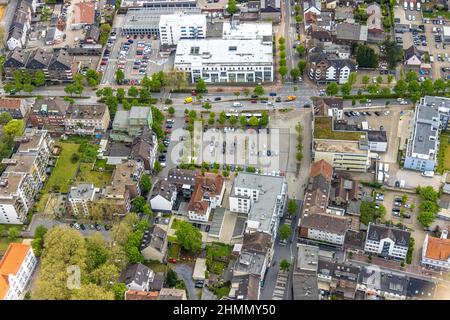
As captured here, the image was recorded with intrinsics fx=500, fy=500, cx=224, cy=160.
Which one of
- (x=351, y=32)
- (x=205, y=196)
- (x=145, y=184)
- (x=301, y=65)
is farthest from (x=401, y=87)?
(x=145, y=184)

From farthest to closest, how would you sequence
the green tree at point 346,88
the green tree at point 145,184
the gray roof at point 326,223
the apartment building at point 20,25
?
the apartment building at point 20,25, the green tree at point 346,88, the green tree at point 145,184, the gray roof at point 326,223

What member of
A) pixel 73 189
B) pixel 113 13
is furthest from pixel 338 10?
pixel 73 189

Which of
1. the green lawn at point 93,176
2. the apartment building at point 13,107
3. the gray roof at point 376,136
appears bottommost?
the green lawn at point 93,176

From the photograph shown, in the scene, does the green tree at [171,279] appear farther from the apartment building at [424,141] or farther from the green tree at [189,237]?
the apartment building at [424,141]

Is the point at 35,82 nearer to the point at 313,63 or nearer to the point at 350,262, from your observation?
the point at 313,63

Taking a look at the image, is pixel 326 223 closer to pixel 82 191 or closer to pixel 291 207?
pixel 291 207

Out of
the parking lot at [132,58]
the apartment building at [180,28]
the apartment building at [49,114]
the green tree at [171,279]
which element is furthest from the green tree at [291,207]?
the apartment building at [180,28]
